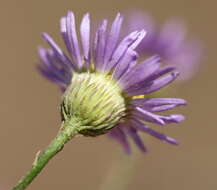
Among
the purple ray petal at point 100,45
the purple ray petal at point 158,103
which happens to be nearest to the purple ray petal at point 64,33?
the purple ray petal at point 100,45

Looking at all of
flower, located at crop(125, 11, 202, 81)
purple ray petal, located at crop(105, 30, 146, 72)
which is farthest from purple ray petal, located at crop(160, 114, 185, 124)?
flower, located at crop(125, 11, 202, 81)

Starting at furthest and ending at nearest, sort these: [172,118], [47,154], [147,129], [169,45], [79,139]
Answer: [79,139] → [169,45] → [147,129] → [172,118] → [47,154]

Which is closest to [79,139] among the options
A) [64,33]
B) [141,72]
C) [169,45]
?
[169,45]

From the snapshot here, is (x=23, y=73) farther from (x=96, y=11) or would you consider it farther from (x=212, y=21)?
(x=212, y=21)

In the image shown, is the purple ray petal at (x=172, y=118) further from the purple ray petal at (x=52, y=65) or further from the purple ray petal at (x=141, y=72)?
the purple ray petal at (x=52, y=65)

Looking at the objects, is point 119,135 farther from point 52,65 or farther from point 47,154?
point 47,154
